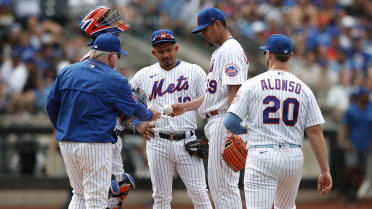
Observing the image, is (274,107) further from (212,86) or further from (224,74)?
(212,86)

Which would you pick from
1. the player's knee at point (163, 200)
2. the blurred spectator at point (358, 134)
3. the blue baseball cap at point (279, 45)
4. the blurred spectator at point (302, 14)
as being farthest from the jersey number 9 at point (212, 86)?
the blurred spectator at point (302, 14)

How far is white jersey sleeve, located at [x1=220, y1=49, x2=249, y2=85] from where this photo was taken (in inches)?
290

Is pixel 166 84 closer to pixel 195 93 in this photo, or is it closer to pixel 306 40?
pixel 195 93

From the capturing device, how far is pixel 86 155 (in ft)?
22.2

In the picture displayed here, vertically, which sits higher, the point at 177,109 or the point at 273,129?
the point at 177,109

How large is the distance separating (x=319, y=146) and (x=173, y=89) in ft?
7.13

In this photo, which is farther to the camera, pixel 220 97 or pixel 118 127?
pixel 118 127

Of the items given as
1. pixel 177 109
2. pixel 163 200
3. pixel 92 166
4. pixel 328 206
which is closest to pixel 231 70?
pixel 177 109

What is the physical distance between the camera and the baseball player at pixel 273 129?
6.30m

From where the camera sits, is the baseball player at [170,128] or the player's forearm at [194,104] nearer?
the player's forearm at [194,104]

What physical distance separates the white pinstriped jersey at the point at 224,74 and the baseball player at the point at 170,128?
38 centimetres

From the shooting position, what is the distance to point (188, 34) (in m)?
16.8

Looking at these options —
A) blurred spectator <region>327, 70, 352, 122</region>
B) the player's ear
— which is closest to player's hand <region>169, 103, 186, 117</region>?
the player's ear

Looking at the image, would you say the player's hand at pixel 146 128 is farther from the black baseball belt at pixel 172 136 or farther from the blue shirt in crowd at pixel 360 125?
the blue shirt in crowd at pixel 360 125
